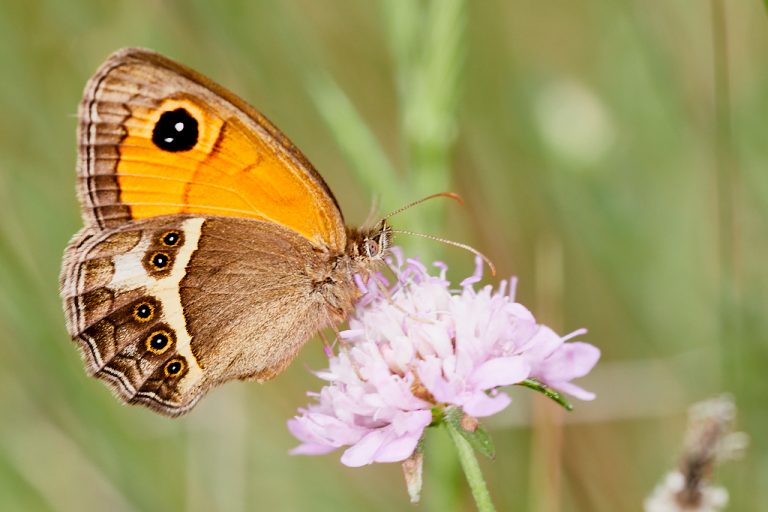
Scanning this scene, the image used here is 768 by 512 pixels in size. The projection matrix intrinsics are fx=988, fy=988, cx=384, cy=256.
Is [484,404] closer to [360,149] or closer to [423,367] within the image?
[423,367]

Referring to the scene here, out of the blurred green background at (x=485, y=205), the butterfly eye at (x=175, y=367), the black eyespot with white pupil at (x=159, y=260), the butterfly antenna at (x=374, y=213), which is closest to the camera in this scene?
the butterfly eye at (x=175, y=367)

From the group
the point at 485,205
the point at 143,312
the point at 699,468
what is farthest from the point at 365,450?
the point at 485,205

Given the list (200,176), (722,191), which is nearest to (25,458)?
(200,176)

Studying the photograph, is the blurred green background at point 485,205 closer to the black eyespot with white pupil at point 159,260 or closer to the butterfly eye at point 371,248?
the butterfly eye at point 371,248

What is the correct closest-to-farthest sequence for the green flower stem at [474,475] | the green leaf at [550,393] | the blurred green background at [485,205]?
the green flower stem at [474,475] → the green leaf at [550,393] → the blurred green background at [485,205]

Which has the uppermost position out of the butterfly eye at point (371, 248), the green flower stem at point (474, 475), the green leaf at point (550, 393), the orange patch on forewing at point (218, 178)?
the orange patch on forewing at point (218, 178)

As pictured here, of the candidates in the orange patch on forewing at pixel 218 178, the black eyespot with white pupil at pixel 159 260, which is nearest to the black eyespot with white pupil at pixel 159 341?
the black eyespot with white pupil at pixel 159 260

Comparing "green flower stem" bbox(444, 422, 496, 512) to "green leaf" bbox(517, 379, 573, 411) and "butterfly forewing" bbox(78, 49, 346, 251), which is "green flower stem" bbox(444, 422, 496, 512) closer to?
"green leaf" bbox(517, 379, 573, 411)

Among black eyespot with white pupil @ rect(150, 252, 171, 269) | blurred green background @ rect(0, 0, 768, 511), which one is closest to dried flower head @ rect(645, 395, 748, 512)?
blurred green background @ rect(0, 0, 768, 511)

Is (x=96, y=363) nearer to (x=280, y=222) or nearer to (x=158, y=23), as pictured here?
(x=280, y=222)
